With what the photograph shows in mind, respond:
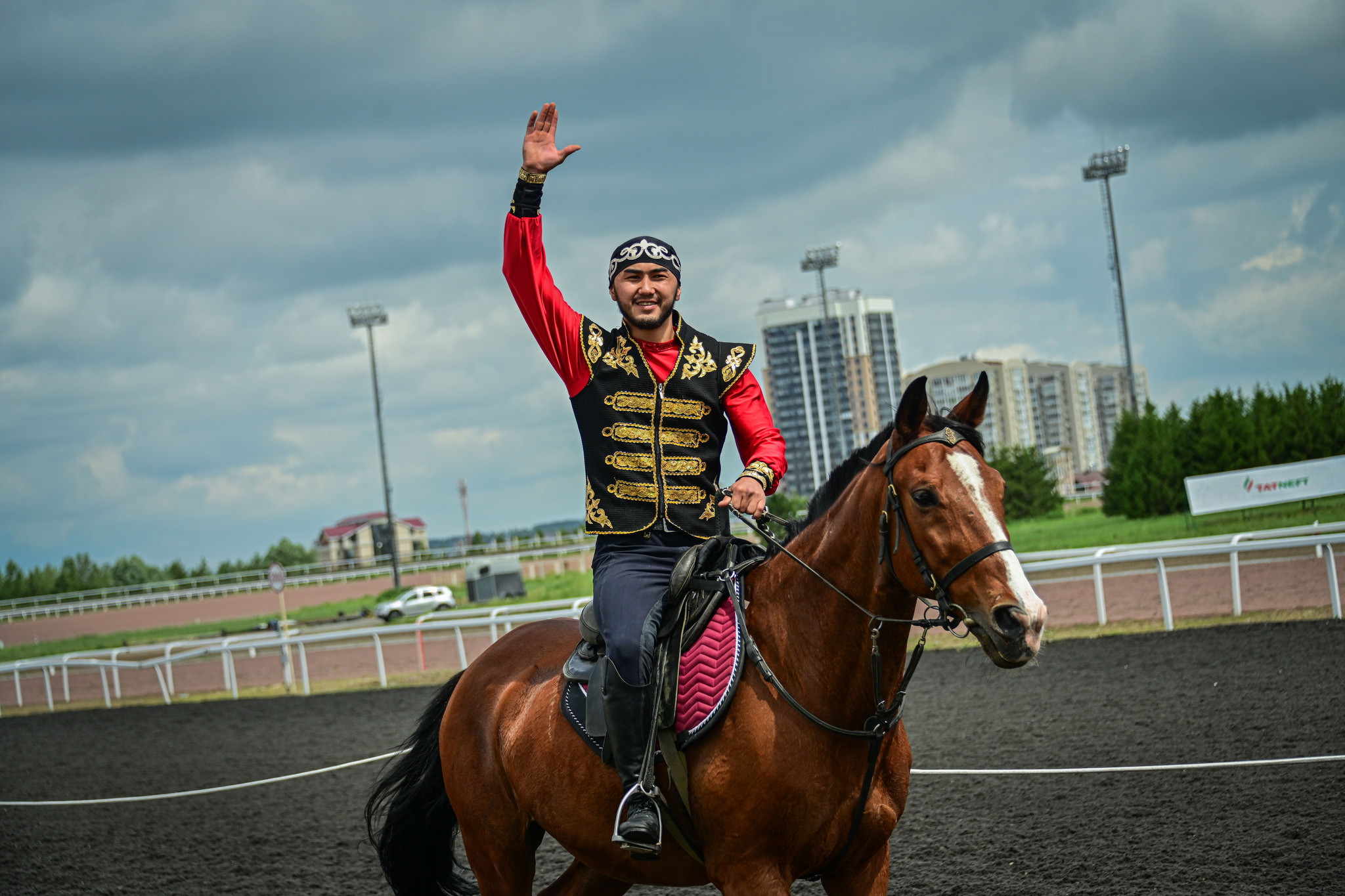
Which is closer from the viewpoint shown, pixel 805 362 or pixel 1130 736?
pixel 1130 736

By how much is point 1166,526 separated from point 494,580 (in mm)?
18396

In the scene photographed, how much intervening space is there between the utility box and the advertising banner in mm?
18373

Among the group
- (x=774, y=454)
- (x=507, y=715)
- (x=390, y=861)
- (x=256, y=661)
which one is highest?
(x=774, y=454)

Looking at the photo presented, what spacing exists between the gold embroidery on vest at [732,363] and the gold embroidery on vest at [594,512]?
57 cm

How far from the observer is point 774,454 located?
335 cm

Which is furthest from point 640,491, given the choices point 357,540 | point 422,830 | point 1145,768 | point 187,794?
point 357,540

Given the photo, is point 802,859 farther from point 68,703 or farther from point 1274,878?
point 68,703

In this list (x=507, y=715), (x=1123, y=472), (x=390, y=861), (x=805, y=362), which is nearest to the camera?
(x=507, y=715)

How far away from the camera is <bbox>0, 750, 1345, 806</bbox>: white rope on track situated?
6336 millimetres

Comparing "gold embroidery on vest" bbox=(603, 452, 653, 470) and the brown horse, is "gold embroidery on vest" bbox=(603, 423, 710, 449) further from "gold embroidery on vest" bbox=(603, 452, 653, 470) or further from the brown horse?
the brown horse

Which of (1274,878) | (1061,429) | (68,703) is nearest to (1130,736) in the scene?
(1274,878)

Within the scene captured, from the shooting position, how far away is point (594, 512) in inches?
135

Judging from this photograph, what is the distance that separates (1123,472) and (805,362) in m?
78.9

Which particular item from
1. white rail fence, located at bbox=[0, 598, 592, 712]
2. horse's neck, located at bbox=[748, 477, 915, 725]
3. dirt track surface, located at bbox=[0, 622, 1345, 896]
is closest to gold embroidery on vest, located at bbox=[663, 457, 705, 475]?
horse's neck, located at bbox=[748, 477, 915, 725]
